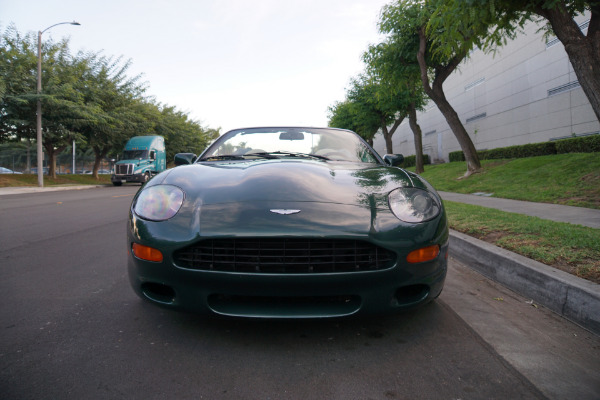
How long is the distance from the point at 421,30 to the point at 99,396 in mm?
13891

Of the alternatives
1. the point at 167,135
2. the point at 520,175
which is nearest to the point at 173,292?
the point at 520,175

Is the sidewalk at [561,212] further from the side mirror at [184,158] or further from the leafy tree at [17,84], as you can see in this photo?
the leafy tree at [17,84]

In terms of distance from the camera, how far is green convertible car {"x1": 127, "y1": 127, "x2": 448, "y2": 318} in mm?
1784

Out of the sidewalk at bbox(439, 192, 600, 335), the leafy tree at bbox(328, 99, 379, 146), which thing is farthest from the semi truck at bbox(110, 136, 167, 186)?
the sidewalk at bbox(439, 192, 600, 335)

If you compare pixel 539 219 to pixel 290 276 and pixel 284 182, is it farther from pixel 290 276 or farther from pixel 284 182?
pixel 290 276

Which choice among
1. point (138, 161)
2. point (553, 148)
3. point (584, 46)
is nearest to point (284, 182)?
point (584, 46)

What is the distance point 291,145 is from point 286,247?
1.71 m

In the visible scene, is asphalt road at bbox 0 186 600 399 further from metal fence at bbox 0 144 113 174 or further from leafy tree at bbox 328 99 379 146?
metal fence at bbox 0 144 113 174

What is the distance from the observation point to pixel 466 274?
338cm

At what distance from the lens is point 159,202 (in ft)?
6.88

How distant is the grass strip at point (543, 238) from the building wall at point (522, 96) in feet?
32.5

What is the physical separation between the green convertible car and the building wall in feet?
42.5

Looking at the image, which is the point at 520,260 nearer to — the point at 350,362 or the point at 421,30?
the point at 350,362

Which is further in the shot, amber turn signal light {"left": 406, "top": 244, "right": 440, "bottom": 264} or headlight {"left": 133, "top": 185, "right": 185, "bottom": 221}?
headlight {"left": 133, "top": 185, "right": 185, "bottom": 221}
